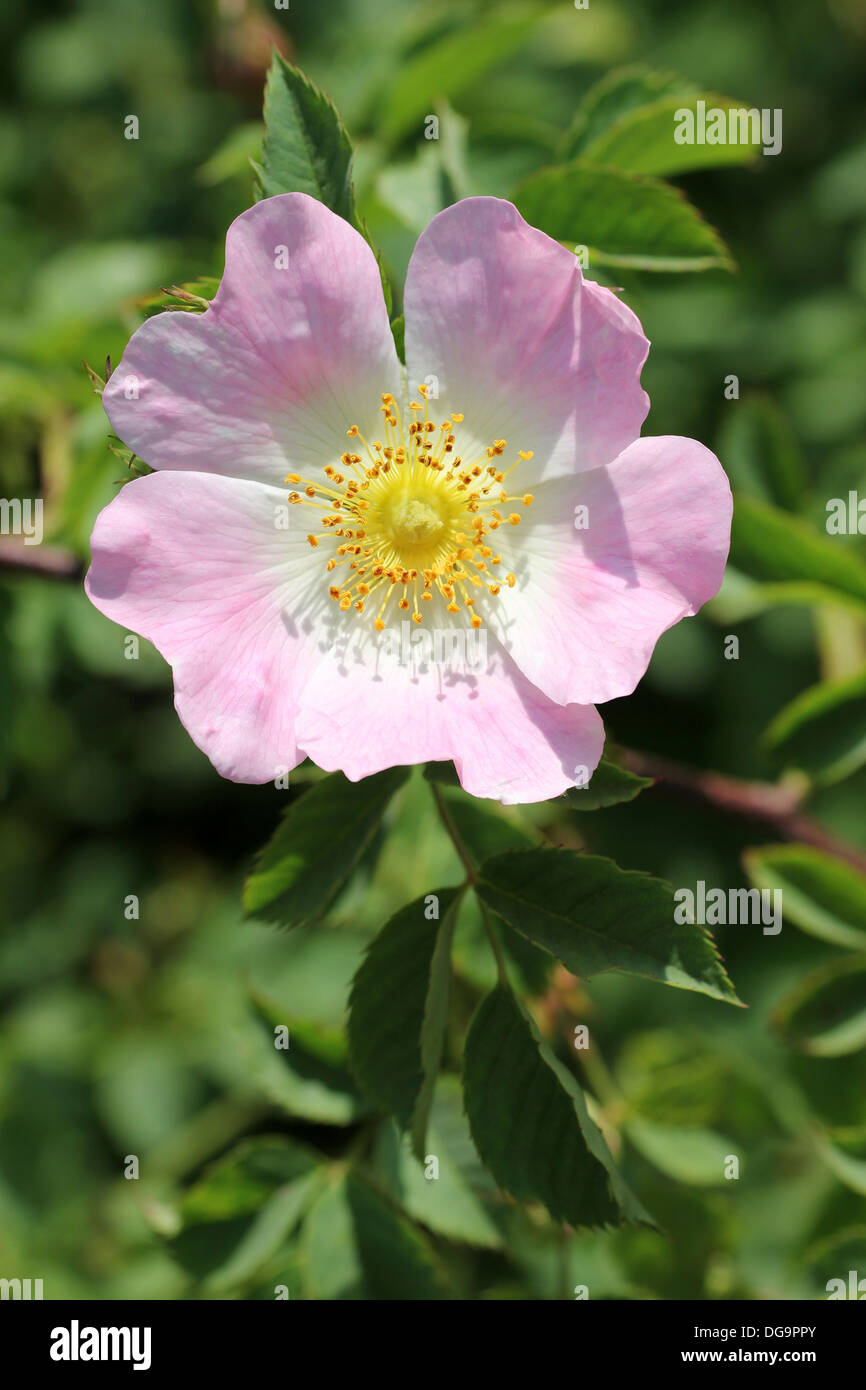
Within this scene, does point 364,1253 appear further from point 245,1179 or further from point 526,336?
point 526,336

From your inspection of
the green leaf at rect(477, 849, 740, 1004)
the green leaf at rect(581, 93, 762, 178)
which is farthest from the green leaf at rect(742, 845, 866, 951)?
the green leaf at rect(581, 93, 762, 178)

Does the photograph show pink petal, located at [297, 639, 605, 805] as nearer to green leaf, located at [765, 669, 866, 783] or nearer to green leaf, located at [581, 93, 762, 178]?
green leaf, located at [765, 669, 866, 783]

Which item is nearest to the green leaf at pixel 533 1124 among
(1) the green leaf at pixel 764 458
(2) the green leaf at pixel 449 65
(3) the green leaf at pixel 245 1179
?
(3) the green leaf at pixel 245 1179

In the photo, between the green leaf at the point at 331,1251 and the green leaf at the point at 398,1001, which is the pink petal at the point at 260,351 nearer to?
the green leaf at the point at 398,1001
